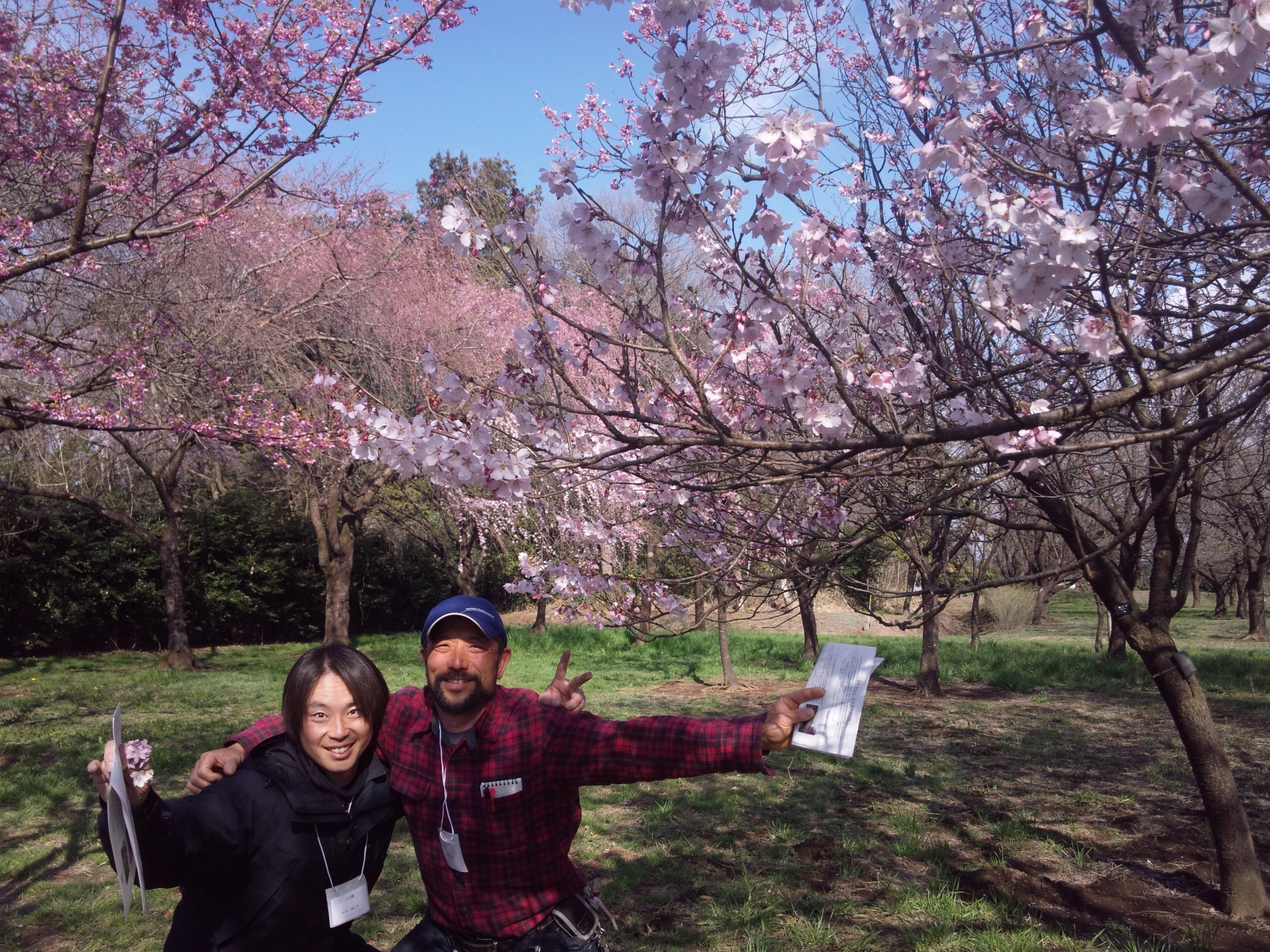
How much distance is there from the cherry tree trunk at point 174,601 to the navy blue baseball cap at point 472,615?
1082cm

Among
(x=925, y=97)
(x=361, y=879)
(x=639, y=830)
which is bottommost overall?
(x=639, y=830)

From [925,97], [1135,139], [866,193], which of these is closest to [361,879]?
[1135,139]

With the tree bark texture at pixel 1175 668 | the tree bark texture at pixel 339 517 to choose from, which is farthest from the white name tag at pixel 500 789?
the tree bark texture at pixel 339 517

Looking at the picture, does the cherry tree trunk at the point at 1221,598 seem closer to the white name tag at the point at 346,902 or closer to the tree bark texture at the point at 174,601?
the tree bark texture at the point at 174,601

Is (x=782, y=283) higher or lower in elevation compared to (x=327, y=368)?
lower

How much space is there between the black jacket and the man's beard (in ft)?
0.89

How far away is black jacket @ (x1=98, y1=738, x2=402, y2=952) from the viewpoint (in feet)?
6.28

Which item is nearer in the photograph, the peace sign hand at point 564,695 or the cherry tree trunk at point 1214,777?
the peace sign hand at point 564,695

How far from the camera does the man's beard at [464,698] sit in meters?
2.21

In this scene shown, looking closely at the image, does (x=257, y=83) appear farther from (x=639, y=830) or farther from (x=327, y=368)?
(x=327, y=368)

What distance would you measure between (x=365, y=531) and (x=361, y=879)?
15951 millimetres

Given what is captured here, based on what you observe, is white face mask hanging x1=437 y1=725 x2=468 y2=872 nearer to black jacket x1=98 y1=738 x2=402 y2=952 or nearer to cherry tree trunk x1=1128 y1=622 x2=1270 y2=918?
black jacket x1=98 y1=738 x2=402 y2=952

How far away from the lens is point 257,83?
5023 mm

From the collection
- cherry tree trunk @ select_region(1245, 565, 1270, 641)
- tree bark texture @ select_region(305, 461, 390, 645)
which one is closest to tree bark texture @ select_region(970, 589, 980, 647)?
cherry tree trunk @ select_region(1245, 565, 1270, 641)
